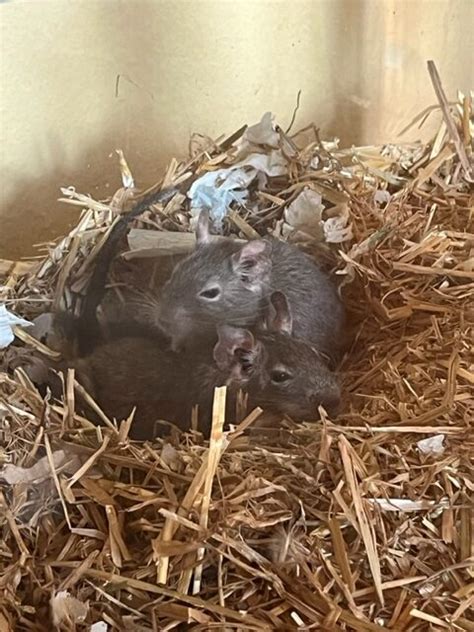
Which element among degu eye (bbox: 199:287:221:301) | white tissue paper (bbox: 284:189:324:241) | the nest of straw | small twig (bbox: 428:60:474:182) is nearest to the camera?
the nest of straw

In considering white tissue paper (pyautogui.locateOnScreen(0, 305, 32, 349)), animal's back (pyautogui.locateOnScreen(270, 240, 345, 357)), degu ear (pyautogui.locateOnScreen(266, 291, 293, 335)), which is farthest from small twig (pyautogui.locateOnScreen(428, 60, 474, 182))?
white tissue paper (pyautogui.locateOnScreen(0, 305, 32, 349))

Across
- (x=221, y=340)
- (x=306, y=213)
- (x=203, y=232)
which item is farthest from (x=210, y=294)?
(x=306, y=213)

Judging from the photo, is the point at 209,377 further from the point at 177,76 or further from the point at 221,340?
the point at 177,76

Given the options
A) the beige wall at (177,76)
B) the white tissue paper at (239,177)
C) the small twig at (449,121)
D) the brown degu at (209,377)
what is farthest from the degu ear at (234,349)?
the small twig at (449,121)

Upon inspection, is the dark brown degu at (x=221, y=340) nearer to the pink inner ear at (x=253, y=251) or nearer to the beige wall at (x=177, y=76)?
the pink inner ear at (x=253, y=251)

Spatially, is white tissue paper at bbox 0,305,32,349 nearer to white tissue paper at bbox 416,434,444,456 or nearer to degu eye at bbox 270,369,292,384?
degu eye at bbox 270,369,292,384
